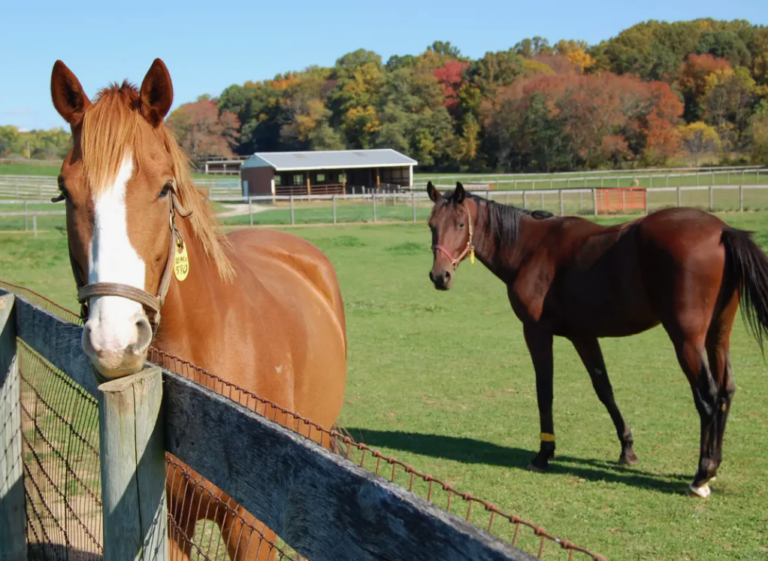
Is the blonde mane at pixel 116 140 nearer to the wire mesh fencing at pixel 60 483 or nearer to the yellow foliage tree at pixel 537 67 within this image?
the wire mesh fencing at pixel 60 483

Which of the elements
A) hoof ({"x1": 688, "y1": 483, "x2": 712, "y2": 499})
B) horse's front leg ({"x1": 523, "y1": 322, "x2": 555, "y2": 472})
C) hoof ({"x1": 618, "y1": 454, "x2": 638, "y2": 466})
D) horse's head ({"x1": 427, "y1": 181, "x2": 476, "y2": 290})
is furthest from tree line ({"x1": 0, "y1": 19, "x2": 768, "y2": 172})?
hoof ({"x1": 688, "y1": 483, "x2": 712, "y2": 499})

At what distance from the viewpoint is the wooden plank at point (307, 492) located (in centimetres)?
106

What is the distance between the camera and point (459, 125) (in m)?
69.5

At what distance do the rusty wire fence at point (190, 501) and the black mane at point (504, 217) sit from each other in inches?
88.1

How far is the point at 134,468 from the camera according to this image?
1850 millimetres

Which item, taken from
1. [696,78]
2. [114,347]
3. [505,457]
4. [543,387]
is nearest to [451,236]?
[543,387]

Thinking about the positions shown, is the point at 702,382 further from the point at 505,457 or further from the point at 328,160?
the point at 328,160

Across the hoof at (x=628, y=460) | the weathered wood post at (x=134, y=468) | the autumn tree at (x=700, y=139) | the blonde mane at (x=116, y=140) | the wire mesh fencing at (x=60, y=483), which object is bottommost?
the hoof at (x=628, y=460)

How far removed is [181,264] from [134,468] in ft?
3.00

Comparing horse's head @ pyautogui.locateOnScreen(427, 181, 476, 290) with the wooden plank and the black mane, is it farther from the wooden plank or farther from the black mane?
the wooden plank

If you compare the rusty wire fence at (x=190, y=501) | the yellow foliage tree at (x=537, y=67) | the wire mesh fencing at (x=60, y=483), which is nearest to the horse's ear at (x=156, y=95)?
the rusty wire fence at (x=190, y=501)

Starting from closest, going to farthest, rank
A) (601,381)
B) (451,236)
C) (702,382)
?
1. (702,382)
2. (601,381)
3. (451,236)

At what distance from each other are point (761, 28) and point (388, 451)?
80.5 meters

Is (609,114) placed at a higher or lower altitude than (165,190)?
higher
